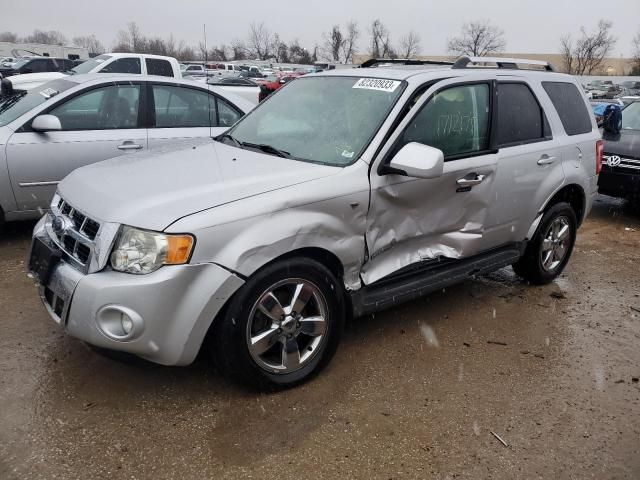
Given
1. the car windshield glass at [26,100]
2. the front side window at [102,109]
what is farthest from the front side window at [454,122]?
the car windshield glass at [26,100]

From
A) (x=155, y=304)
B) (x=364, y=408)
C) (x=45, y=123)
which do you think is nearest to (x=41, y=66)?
(x=45, y=123)

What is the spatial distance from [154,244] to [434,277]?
1.97 metres

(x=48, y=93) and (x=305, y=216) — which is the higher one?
(x=48, y=93)

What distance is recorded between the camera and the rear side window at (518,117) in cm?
413

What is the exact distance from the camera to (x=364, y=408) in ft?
10.1

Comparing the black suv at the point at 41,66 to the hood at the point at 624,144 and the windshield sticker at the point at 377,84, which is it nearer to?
the hood at the point at 624,144

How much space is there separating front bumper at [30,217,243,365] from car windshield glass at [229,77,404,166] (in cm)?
108

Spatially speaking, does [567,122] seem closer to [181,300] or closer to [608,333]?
[608,333]

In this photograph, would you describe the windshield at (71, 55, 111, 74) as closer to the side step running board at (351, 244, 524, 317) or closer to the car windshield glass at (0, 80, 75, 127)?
the car windshield glass at (0, 80, 75, 127)

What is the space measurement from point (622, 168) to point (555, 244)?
3.17 meters

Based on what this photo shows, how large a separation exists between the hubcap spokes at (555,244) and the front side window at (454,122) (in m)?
1.31

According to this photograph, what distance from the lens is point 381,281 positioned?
3518mm

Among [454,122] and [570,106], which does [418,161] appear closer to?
[454,122]

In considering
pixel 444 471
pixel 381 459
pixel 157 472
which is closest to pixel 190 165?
pixel 157 472
